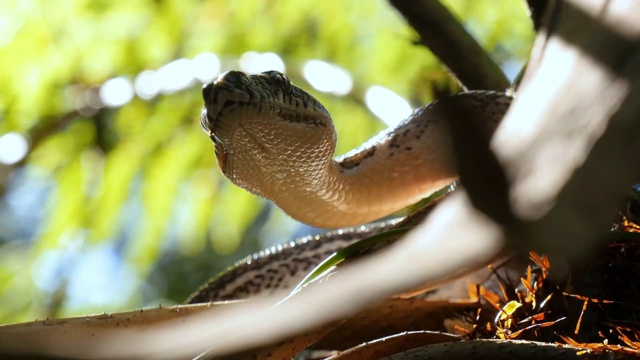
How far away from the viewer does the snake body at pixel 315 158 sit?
1454 mm

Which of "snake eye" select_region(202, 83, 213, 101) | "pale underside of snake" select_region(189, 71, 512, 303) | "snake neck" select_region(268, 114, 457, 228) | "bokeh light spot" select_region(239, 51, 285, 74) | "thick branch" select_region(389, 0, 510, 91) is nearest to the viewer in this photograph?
"thick branch" select_region(389, 0, 510, 91)

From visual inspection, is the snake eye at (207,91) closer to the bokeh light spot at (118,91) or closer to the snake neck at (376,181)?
the snake neck at (376,181)

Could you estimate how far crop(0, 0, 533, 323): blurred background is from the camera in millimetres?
2633

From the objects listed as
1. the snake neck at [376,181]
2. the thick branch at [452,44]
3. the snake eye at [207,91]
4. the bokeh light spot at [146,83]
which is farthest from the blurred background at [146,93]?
the snake eye at [207,91]

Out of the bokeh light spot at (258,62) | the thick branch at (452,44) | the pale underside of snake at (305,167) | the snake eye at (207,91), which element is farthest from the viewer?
the bokeh light spot at (258,62)

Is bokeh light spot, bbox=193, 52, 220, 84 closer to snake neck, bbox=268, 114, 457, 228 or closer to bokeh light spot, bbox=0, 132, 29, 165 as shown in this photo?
bokeh light spot, bbox=0, 132, 29, 165

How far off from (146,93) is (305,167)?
55.9 inches

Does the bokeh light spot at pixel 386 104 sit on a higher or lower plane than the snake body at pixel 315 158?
higher

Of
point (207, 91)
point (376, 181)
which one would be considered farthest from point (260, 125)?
point (376, 181)

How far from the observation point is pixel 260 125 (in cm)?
145

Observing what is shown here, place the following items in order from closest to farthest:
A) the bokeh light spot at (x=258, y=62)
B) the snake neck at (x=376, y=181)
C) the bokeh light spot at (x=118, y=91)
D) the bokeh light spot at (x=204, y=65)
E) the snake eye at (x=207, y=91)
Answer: the snake eye at (x=207, y=91), the snake neck at (x=376, y=181), the bokeh light spot at (x=258, y=62), the bokeh light spot at (x=204, y=65), the bokeh light spot at (x=118, y=91)

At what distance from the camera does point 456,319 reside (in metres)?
1.07

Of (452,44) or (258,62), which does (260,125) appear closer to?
(452,44)

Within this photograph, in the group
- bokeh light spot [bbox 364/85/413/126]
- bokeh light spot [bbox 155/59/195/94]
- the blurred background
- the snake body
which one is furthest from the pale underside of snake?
bokeh light spot [bbox 155/59/195/94]
